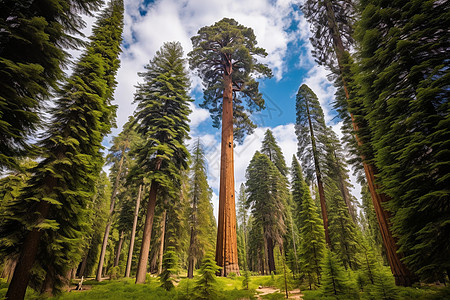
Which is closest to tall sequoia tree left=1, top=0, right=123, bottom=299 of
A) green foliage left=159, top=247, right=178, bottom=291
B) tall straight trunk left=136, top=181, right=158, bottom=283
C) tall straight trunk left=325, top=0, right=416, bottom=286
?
tall straight trunk left=136, top=181, right=158, bottom=283

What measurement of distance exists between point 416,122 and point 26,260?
11354 millimetres

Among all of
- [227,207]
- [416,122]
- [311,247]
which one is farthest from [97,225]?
[416,122]

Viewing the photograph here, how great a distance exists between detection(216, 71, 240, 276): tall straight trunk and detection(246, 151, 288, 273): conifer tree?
1137 cm

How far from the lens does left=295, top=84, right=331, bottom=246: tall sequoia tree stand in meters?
16.7

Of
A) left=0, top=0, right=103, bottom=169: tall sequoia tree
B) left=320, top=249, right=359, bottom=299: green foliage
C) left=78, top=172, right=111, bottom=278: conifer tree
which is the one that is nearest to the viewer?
left=0, top=0, right=103, bottom=169: tall sequoia tree

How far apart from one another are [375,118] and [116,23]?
13.4 m

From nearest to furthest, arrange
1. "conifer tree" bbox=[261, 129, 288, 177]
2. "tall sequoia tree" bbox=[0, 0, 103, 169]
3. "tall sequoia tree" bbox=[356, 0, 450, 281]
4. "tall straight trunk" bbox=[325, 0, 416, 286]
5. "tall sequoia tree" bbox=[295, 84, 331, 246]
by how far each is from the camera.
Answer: "tall sequoia tree" bbox=[356, 0, 450, 281] → "tall sequoia tree" bbox=[0, 0, 103, 169] → "tall straight trunk" bbox=[325, 0, 416, 286] → "tall sequoia tree" bbox=[295, 84, 331, 246] → "conifer tree" bbox=[261, 129, 288, 177]

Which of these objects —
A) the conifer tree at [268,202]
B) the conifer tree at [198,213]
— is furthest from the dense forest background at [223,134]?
the conifer tree at [198,213]

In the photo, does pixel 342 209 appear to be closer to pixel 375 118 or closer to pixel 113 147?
pixel 375 118

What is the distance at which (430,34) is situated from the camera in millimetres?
4656

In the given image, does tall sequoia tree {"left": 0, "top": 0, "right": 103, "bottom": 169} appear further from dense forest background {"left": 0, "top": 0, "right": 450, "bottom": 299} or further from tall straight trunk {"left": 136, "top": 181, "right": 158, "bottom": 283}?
tall straight trunk {"left": 136, "top": 181, "right": 158, "bottom": 283}

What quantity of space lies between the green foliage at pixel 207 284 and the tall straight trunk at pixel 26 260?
16.1 ft

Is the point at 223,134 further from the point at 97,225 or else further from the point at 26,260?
the point at 97,225

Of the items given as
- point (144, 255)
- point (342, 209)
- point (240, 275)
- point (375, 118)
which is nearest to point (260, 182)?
point (342, 209)
